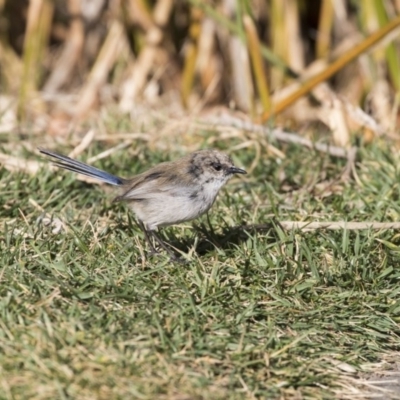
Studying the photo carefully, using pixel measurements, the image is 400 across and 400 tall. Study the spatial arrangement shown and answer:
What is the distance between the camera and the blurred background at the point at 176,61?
25.9ft

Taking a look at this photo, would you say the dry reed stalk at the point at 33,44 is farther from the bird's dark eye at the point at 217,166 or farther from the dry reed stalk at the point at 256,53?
the bird's dark eye at the point at 217,166

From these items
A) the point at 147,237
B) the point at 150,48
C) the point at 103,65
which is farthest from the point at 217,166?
the point at 103,65

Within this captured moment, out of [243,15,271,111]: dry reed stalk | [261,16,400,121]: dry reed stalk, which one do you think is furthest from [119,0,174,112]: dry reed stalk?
[261,16,400,121]: dry reed stalk

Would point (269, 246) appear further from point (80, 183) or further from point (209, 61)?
point (209, 61)

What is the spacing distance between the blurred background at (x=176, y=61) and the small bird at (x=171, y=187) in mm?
2307

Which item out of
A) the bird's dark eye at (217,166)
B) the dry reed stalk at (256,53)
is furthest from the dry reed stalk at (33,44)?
the bird's dark eye at (217,166)

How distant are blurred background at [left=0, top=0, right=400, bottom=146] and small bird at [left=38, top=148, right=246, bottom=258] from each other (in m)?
2.31

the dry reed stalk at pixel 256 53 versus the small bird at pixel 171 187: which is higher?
the dry reed stalk at pixel 256 53

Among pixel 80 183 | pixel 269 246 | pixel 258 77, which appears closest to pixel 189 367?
pixel 269 246

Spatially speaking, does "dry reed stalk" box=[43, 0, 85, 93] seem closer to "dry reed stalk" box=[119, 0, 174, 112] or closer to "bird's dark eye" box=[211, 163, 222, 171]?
"dry reed stalk" box=[119, 0, 174, 112]

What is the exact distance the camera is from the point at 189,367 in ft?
12.0

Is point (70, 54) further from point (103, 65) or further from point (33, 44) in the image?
point (33, 44)

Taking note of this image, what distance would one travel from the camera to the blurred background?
7.91 meters

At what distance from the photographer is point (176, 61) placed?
8.97 meters
